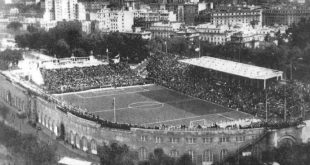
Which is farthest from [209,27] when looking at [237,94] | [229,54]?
[237,94]

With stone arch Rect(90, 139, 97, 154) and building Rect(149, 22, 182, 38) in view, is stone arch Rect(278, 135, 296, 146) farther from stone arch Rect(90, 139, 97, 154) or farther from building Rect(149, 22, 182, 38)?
building Rect(149, 22, 182, 38)

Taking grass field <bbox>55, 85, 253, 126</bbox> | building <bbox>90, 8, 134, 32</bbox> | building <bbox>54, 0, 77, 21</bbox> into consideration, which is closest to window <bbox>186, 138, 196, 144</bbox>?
grass field <bbox>55, 85, 253, 126</bbox>

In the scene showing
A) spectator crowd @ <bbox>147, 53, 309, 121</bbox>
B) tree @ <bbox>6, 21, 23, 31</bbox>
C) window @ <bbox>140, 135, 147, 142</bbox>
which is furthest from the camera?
tree @ <bbox>6, 21, 23, 31</bbox>

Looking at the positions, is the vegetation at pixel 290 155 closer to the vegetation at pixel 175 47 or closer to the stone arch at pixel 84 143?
the stone arch at pixel 84 143

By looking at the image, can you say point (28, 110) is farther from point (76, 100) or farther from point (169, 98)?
point (169, 98)

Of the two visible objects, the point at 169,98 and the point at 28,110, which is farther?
the point at 169,98

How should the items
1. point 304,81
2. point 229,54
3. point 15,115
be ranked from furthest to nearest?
1. point 229,54
2. point 304,81
3. point 15,115

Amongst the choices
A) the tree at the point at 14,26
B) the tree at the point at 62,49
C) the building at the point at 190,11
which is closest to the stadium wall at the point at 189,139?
the tree at the point at 62,49
